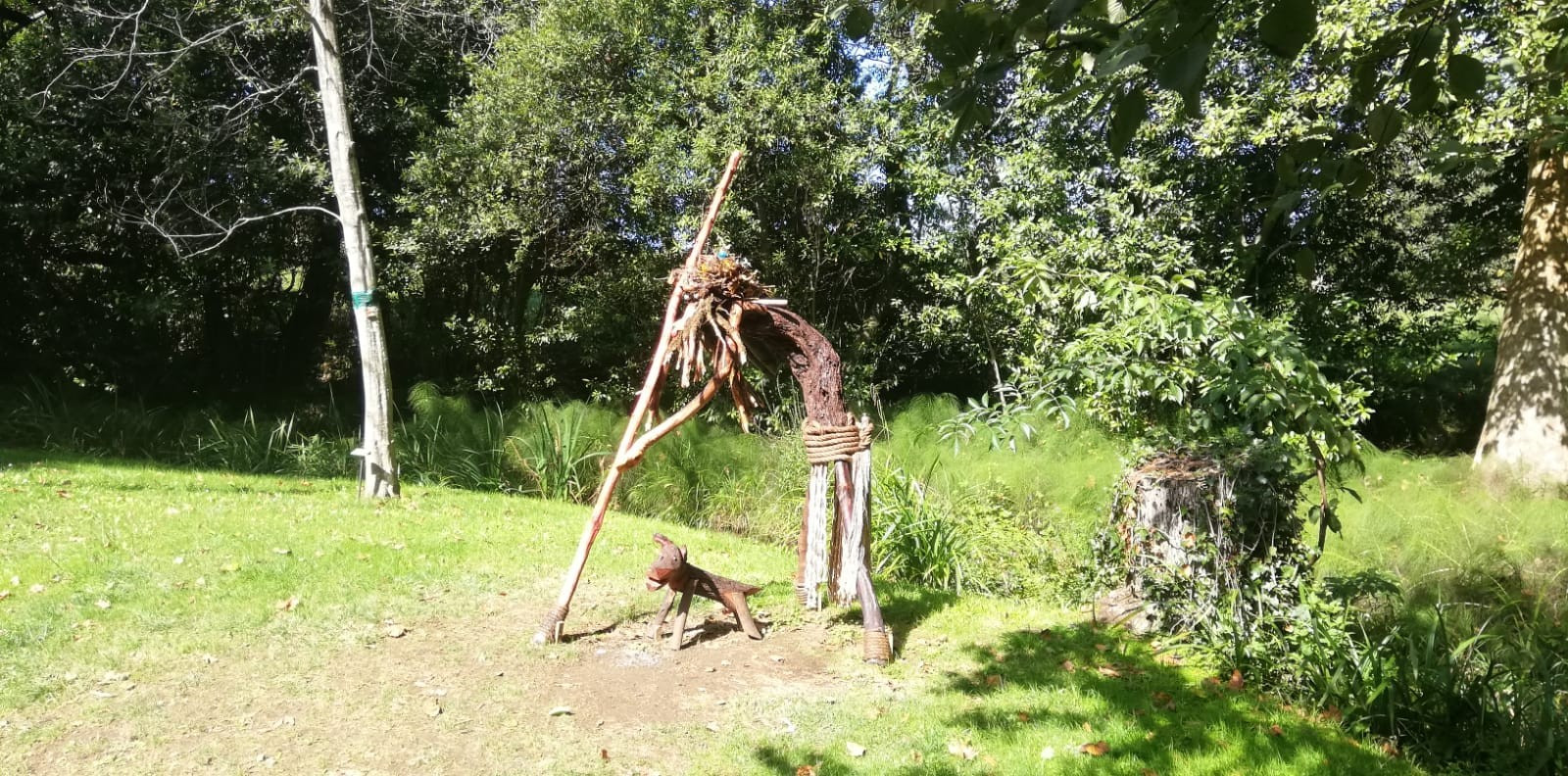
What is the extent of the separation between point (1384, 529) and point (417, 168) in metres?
9.72

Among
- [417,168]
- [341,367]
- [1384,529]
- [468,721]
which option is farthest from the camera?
[341,367]

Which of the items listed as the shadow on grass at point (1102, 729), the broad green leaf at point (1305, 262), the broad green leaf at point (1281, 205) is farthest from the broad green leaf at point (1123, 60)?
the shadow on grass at point (1102, 729)

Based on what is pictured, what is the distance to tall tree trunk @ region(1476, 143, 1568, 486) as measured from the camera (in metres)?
8.62

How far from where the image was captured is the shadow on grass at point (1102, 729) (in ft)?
11.3

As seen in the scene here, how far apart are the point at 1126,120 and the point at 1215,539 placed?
3.51 metres

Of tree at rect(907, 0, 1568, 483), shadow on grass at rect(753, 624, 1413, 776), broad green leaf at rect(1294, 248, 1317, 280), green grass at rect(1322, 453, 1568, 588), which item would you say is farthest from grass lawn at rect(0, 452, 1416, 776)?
green grass at rect(1322, 453, 1568, 588)

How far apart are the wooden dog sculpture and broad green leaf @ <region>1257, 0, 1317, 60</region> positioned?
11.9ft

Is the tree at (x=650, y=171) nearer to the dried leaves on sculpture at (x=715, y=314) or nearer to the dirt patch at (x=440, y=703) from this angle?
the dried leaves on sculpture at (x=715, y=314)

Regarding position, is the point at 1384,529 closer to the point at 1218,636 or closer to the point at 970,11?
the point at 1218,636

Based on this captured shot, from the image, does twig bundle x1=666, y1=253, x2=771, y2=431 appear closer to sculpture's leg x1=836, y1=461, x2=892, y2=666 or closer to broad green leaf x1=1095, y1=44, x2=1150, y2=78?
sculpture's leg x1=836, y1=461, x2=892, y2=666

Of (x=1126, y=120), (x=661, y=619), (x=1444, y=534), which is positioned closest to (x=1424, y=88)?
(x=1126, y=120)

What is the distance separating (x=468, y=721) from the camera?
373cm

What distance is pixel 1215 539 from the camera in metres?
4.47

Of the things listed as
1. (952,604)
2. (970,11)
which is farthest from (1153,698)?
(970,11)
